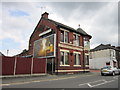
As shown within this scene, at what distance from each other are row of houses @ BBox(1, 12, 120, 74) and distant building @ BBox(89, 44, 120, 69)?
1351 centimetres

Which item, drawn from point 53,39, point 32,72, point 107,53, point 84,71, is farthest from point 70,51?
point 107,53

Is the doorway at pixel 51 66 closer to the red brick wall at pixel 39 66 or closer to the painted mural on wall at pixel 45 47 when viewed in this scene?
the painted mural on wall at pixel 45 47

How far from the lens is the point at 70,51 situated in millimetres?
22219

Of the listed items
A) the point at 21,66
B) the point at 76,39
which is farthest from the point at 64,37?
the point at 21,66

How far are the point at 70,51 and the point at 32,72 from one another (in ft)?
26.9

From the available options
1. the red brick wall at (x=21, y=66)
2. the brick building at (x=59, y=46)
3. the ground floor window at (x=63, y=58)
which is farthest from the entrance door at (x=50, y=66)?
the red brick wall at (x=21, y=66)

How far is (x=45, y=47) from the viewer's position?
22.6m

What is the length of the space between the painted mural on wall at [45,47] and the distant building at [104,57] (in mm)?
22476

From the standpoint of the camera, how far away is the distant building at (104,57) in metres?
37.5

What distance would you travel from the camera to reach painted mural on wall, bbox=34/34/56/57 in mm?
21047

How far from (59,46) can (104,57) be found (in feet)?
74.9

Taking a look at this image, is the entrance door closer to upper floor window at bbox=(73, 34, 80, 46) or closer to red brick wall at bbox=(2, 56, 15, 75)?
upper floor window at bbox=(73, 34, 80, 46)

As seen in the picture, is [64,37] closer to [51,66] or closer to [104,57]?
[51,66]

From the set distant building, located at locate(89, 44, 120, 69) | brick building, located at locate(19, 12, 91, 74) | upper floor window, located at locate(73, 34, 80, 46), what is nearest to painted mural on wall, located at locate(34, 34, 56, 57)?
brick building, located at locate(19, 12, 91, 74)
